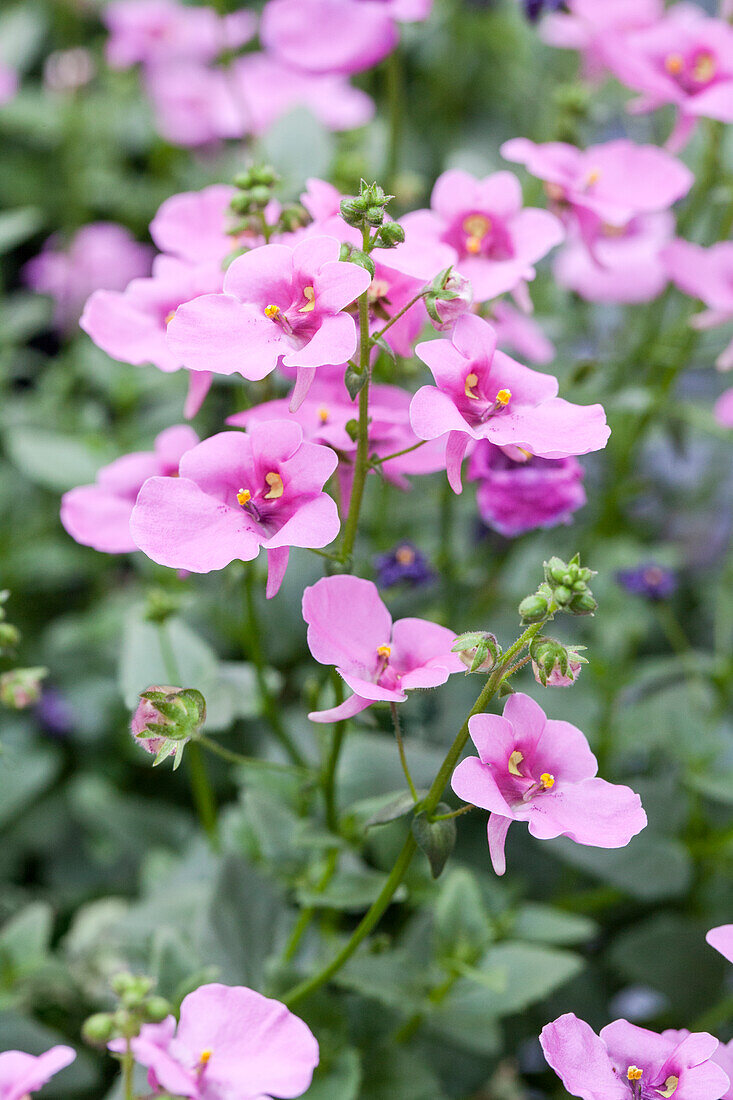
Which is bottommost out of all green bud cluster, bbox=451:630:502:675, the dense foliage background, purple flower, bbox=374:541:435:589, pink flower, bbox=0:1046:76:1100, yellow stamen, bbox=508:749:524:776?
the dense foliage background

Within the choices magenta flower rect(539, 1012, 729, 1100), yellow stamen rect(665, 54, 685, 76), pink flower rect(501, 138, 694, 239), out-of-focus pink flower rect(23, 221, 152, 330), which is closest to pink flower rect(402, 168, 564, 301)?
pink flower rect(501, 138, 694, 239)

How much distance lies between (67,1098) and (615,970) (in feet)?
1.34

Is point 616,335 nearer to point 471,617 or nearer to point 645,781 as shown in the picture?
point 471,617

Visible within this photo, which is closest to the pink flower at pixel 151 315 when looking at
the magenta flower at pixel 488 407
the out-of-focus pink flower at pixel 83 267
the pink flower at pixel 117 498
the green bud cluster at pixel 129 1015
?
the pink flower at pixel 117 498

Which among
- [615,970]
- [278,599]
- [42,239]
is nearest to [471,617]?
[278,599]

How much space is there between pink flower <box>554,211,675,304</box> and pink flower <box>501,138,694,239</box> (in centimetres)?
21

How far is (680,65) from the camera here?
74cm

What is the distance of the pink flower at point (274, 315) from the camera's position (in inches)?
16.7

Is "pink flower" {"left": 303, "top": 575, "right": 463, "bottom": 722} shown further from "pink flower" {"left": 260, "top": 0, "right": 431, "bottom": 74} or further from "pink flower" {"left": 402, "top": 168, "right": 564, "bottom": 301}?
"pink flower" {"left": 260, "top": 0, "right": 431, "bottom": 74}

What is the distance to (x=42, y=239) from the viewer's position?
4.95 ft

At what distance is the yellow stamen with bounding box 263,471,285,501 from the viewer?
0.46 metres

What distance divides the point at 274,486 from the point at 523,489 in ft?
0.63

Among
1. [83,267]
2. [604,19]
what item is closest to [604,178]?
[604,19]

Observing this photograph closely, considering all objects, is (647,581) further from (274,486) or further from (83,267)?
(83,267)
